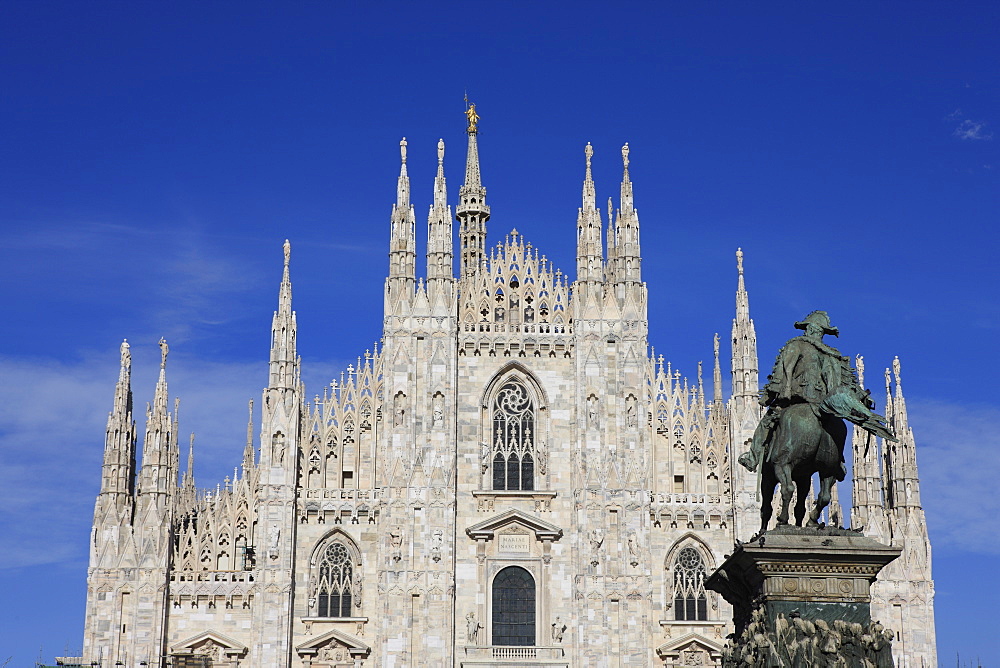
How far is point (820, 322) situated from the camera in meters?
15.4

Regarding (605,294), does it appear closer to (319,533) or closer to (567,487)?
(567,487)

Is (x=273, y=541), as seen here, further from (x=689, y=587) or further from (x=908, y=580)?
(x=908, y=580)

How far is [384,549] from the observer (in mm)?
43625

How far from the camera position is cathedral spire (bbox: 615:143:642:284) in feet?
155

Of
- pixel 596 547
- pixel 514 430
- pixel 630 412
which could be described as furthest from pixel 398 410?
pixel 596 547

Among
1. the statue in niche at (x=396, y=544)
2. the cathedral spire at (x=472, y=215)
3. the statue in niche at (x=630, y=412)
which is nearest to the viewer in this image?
the statue in niche at (x=396, y=544)

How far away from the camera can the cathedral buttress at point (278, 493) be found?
42.4 metres

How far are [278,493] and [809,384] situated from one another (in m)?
31.2

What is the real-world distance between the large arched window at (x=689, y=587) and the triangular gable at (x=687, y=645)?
0.85 metres

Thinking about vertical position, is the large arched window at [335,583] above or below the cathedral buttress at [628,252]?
below

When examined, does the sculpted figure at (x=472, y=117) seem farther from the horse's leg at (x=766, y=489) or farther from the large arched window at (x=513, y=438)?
the horse's leg at (x=766, y=489)

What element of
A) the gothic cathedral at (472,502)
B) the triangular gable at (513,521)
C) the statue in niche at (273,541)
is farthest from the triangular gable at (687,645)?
the statue in niche at (273,541)

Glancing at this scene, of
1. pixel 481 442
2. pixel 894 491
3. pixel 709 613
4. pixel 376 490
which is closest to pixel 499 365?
pixel 481 442

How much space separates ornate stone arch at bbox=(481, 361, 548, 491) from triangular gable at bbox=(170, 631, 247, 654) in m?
9.99
